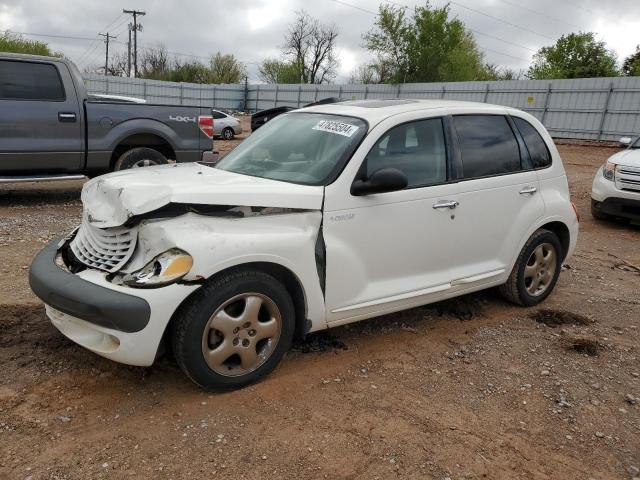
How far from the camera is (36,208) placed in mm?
7957

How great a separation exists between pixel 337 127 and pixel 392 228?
2.69ft

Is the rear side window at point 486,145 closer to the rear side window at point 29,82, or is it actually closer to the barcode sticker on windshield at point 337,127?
the barcode sticker on windshield at point 337,127

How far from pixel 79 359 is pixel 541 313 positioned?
371 centimetres

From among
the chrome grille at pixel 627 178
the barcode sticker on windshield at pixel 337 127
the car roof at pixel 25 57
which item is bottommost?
the chrome grille at pixel 627 178

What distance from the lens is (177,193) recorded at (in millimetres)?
3066

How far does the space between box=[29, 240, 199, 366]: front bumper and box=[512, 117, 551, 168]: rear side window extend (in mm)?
3224

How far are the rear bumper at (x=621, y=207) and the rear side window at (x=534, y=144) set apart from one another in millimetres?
4347

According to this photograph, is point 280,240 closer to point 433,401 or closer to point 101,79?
point 433,401

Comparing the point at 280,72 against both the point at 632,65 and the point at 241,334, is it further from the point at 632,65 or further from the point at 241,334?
the point at 241,334

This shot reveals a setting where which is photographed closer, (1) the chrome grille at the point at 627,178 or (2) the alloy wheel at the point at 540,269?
(2) the alloy wheel at the point at 540,269

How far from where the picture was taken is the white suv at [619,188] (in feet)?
27.2

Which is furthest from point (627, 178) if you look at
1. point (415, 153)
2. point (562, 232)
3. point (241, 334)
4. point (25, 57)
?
point (25, 57)

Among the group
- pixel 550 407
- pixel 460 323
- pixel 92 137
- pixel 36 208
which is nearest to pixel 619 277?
pixel 460 323

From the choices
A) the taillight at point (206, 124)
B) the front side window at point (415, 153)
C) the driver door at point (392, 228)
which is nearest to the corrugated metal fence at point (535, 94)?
the taillight at point (206, 124)
